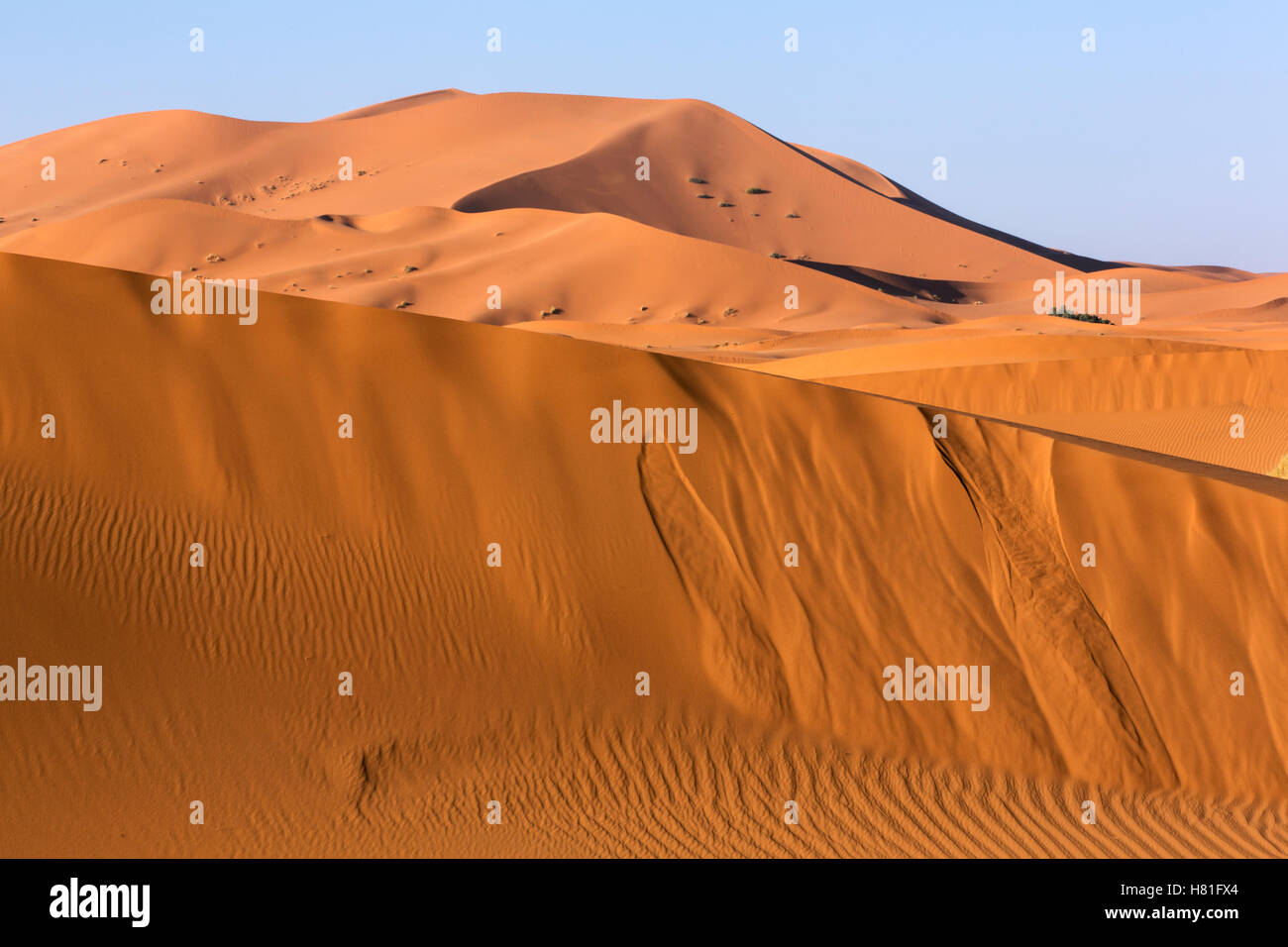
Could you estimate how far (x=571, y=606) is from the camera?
9.62 m

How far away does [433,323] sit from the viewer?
37.7 ft

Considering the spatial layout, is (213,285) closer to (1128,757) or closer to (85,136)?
(1128,757)

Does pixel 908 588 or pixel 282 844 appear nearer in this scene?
pixel 282 844

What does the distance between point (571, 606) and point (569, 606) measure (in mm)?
16

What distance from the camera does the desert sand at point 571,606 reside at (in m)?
8.19

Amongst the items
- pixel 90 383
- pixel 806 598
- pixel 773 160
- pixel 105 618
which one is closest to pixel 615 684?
pixel 806 598

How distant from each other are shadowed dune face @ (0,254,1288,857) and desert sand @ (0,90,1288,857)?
3cm

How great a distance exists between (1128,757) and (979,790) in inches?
53.5

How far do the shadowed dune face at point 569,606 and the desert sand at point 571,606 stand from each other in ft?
0.09
